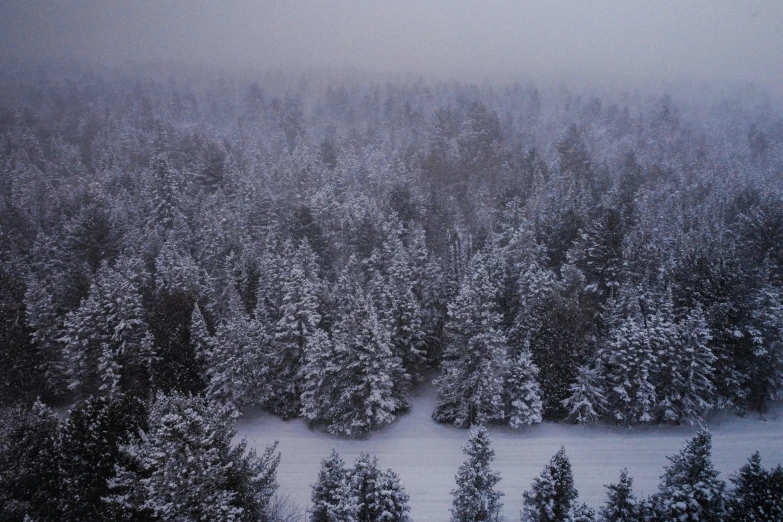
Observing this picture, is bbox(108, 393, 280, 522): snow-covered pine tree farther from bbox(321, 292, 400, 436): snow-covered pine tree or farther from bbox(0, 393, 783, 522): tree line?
bbox(321, 292, 400, 436): snow-covered pine tree

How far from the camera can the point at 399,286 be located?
127 ft

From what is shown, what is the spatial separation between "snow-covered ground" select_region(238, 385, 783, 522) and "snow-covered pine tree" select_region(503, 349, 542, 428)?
59.7 inches

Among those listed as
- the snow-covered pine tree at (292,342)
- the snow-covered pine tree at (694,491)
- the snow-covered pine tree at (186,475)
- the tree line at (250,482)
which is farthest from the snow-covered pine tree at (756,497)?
the snow-covered pine tree at (292,342)

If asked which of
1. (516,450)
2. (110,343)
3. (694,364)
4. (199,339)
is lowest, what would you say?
(516,450)

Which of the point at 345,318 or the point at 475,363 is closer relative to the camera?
the point at 475,363

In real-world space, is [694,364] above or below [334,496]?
above

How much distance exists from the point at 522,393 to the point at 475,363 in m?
3.84

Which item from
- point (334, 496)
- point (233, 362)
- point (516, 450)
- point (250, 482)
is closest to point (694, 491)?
point (334, 496)

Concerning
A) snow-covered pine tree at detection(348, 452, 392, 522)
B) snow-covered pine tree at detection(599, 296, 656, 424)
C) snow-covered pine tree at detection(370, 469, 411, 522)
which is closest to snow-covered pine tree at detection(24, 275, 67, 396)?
snow-covered pine tree at detection(348, 452, 392, 522)

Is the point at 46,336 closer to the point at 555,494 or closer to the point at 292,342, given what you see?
the point at 292,342

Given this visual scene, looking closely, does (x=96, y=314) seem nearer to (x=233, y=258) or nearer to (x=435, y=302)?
(x=233, y=258)

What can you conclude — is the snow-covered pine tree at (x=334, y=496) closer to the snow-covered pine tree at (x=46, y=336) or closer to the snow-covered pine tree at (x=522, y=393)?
the snow-covered pine tree at (x=522, y=393)

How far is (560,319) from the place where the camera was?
33188mm

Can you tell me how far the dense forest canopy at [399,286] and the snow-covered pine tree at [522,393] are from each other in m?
0.16
